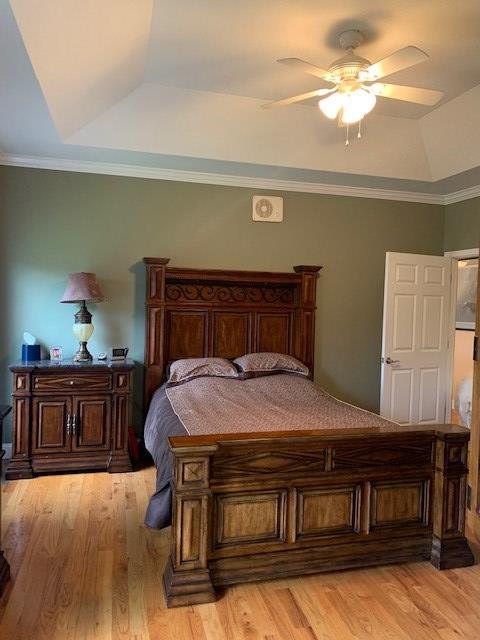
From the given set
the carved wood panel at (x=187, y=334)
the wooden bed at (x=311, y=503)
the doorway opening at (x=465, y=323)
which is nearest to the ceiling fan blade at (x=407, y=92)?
the wooden bed at (x=311, y=503)

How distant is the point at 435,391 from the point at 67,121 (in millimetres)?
4058

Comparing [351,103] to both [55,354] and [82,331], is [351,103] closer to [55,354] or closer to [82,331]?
[82,331]

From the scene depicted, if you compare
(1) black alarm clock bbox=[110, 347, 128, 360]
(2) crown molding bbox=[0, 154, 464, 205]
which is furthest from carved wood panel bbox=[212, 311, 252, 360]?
(2) crown molding bbox=[0, 154, 464, 205]

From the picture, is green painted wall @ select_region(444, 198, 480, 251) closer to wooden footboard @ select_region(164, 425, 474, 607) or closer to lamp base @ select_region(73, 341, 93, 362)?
wooden footboard @ select_region(164, 425, 474, 607)

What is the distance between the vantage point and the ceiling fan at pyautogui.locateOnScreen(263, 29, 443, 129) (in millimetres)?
2361

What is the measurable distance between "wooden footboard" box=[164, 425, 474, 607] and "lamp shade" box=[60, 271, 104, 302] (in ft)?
6.52

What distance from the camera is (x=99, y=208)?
4172 millimetres

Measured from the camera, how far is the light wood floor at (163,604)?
195 centimetres

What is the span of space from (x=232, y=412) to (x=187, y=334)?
4.83 feet

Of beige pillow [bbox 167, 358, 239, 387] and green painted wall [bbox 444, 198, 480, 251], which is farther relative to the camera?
green painted wall [bbox 444, 198, 480, 251]

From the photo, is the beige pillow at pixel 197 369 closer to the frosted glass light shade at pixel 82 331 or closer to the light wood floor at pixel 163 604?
the frosted glass light shade at pixel 82 331

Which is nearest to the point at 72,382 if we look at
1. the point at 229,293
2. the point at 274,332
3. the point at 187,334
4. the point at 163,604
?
the point at 187,334

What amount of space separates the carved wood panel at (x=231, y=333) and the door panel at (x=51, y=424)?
1.40m

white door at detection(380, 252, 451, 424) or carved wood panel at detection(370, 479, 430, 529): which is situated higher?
white door at detection(380, 252, 451, 424)
